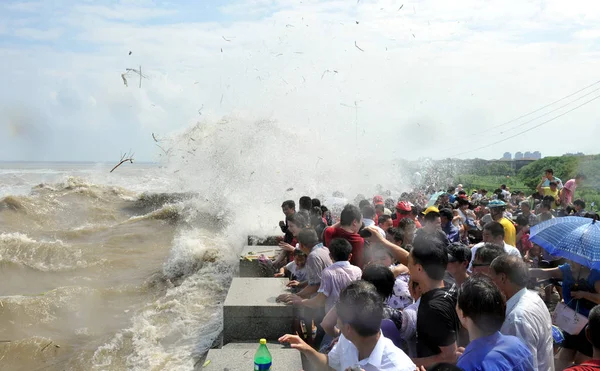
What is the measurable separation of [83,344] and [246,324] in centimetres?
319

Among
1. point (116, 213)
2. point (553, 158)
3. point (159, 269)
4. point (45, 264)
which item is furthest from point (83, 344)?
point (553, 158)

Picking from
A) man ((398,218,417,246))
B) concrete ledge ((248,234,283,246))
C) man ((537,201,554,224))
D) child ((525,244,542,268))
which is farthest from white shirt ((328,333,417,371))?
concrete ledge ((248,234,283,246))

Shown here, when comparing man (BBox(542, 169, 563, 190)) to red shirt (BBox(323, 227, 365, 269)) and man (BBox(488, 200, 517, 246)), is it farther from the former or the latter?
red shirt (BBox(323, 227, 365, 269))

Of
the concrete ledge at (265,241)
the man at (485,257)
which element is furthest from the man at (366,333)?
the concrete ledge at (265,241)

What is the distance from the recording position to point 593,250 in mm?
4223

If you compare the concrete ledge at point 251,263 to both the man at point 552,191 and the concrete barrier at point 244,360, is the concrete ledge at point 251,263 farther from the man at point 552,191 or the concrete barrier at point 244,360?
the man at point 552,191

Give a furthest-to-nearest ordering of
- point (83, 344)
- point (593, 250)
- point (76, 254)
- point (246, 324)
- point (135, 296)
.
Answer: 1. point (76, 254)
2. point (135, 296)
3. point (83, 344)
4. point (246, 324)
5. point (593, 250)

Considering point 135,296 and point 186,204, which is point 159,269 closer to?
point 135,296

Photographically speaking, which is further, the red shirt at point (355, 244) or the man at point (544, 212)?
the man at point (544, 212)

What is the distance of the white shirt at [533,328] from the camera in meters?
3.11

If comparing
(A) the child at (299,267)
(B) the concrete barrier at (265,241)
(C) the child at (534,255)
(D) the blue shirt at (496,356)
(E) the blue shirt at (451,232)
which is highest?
(D) the blue shirt at (496,356)

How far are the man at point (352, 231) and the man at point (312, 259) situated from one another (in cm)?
35

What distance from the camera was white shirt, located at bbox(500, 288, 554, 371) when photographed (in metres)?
3.11

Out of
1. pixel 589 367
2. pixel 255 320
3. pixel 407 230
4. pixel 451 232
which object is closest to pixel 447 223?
pixel 451 232
